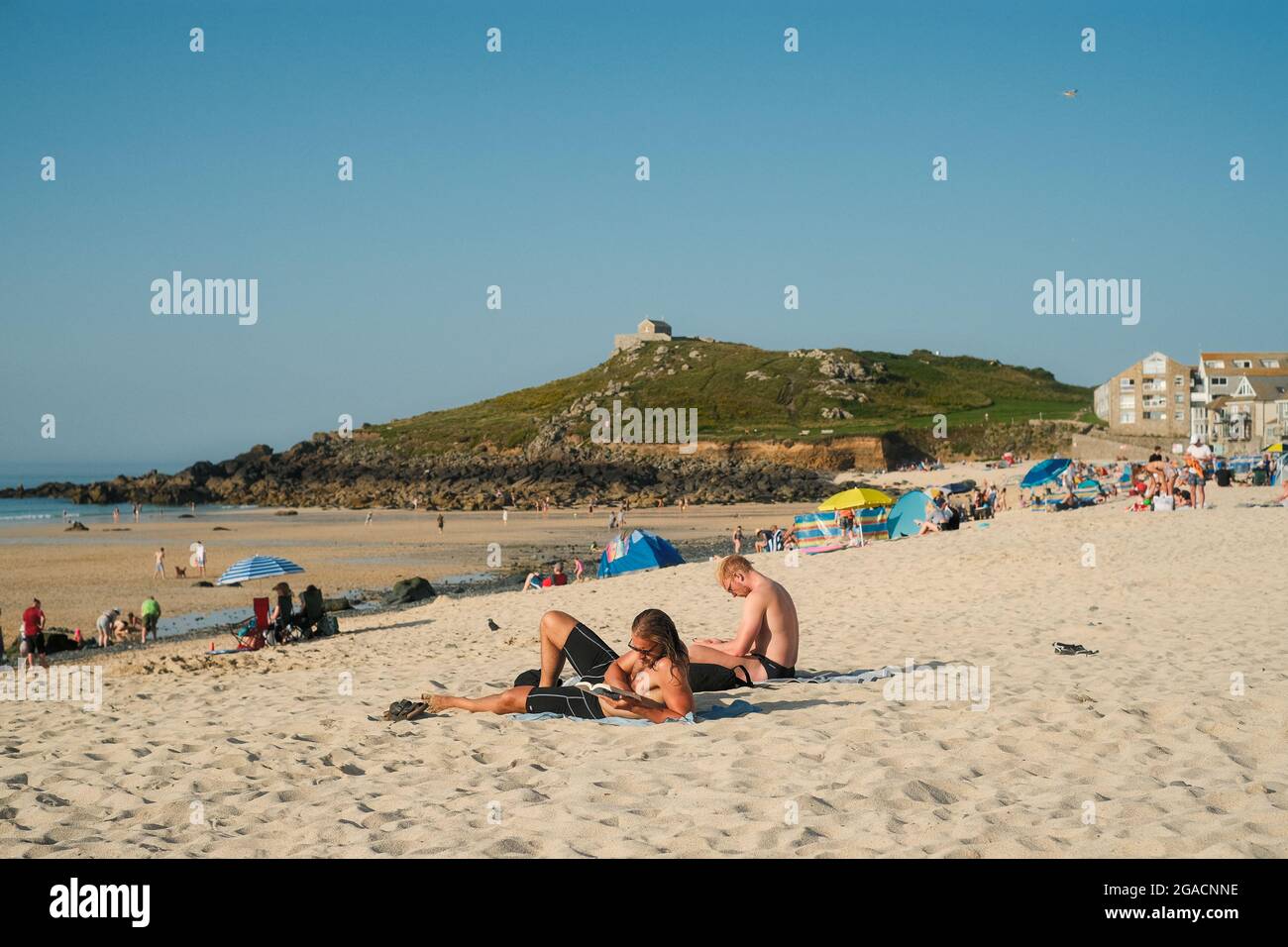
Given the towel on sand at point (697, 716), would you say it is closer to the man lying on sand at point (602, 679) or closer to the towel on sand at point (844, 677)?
the man lying on sand at point (602, 679)

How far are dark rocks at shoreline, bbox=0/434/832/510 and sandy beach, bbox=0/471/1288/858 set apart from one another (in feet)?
161

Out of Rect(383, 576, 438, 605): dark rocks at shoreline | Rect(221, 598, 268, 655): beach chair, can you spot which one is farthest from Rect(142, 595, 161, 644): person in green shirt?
Rect(383, 576, 438, 605): dark rocks at shoreline

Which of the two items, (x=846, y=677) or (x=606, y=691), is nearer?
(x=606, y=691)

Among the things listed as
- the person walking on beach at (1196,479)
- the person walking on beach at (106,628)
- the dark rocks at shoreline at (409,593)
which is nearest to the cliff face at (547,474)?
the person walking on beach at (1196,479)

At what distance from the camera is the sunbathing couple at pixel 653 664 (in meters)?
6.77

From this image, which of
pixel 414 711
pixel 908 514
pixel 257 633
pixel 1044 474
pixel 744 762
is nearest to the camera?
pixel 744 762

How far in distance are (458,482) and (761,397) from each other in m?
50.6

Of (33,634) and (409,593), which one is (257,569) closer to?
(33,634)

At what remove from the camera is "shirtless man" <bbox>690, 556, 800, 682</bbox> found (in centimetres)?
786

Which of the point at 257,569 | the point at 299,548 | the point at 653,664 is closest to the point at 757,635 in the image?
the point at 653,664

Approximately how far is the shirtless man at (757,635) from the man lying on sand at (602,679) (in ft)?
3.16

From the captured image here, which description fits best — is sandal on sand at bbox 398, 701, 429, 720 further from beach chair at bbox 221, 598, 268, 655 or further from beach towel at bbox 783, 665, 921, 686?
Result: beach chair at bbox 221, 598, 268, 655

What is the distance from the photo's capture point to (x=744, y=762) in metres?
5.83

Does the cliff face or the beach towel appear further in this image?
the cliff face
